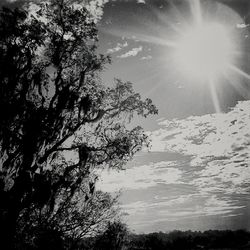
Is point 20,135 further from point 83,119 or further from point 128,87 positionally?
point 128,87

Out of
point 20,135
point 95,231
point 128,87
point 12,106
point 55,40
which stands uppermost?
point 55,40

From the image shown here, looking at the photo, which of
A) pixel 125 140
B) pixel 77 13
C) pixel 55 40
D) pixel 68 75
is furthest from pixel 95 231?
pixel 77 13

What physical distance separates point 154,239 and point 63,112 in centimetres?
8428

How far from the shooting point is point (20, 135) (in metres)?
12.8

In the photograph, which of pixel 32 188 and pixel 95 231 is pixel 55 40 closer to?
pixel 32 188

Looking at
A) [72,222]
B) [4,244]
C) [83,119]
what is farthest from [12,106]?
Result: [72,222]

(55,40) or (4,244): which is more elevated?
(55,40)

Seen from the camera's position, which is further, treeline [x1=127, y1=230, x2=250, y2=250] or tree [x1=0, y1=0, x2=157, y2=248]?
treeline [x1=127, y1=230, x2=250, y2=250]

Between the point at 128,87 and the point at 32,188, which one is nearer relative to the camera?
the point at 32,188

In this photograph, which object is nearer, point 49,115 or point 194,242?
point 49,115

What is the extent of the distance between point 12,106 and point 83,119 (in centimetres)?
352

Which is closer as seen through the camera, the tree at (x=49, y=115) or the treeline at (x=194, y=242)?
the tree at (x=49, y=115)

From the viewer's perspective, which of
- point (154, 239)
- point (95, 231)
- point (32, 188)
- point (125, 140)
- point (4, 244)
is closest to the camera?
point (4, 244)

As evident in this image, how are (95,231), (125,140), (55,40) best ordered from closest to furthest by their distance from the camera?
(55,40) → (125,140) → (95,231)
